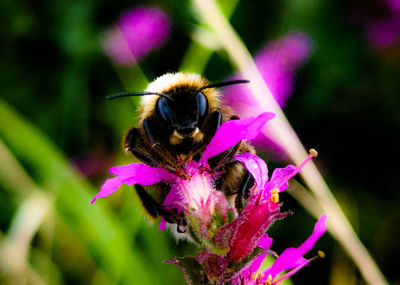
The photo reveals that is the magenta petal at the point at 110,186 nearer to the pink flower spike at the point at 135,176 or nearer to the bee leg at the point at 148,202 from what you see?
the pink flower spike at the point at 135,176

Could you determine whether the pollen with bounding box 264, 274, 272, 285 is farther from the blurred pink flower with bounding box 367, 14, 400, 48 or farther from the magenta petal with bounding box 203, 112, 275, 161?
the blurred pink flower with bounding box 367, 14, 400, 48

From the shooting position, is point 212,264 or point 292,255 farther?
point 292,255

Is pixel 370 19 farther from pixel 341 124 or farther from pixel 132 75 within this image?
pixel 132 75

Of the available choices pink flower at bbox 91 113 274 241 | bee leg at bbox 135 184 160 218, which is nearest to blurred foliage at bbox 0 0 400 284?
bee leg at bbox 135 184 160 218

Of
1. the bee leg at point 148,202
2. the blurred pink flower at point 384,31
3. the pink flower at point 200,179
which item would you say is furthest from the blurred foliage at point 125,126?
the pink flower at point 200,179

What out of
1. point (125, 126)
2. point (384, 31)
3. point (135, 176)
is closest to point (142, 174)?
point (135, 176)

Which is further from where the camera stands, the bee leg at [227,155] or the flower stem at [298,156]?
the flower stem at [298,156]

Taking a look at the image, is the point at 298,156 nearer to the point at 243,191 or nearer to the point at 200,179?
the point at 243,191
